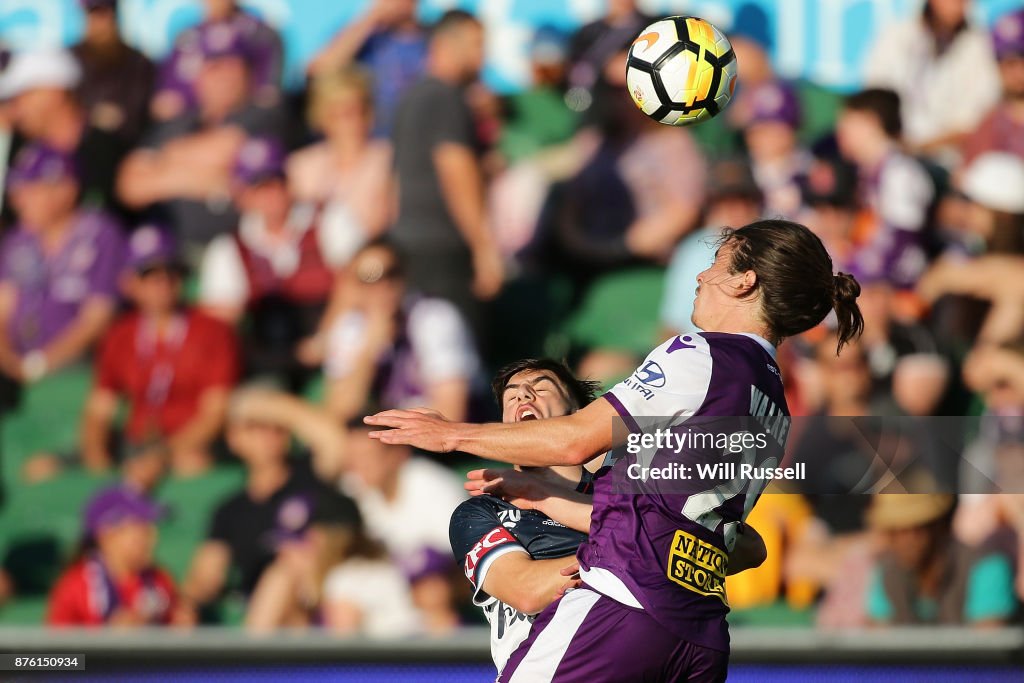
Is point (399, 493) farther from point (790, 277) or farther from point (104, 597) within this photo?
point (790, 277)

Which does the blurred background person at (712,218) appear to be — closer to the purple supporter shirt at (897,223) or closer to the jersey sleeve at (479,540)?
the purple supporter shirt at (897,223)

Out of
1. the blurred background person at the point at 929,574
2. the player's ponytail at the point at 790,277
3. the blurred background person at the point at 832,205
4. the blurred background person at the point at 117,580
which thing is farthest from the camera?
the blurred background person at the point at 832,205

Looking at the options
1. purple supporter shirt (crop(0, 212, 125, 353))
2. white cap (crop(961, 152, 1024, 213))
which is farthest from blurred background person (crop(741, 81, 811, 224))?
purple supporter shirt (crop(0, 212, 125, 353))

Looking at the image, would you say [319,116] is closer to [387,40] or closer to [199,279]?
[387,40]

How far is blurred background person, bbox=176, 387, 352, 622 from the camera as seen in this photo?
8.01 metres

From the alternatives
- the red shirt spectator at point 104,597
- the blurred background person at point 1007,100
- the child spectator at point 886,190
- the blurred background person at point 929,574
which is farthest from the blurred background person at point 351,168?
the blurred background person at point 1007,100

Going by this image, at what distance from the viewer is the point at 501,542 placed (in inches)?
144

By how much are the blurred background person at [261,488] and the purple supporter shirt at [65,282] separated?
142 cm

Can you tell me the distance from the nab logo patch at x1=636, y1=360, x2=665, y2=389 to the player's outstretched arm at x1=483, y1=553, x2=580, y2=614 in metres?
0.55

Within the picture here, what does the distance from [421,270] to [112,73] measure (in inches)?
123

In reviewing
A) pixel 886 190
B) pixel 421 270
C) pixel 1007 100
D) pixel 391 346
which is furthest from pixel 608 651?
pixel 1007 100

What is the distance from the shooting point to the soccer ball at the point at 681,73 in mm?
5738

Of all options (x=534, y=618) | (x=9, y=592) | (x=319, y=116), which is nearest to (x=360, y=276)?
(x=319, y=116)

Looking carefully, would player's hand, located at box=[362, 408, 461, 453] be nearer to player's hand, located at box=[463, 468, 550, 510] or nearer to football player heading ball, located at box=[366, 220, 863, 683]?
football player heading ball, located at box=[366, 220, 863, 683]
